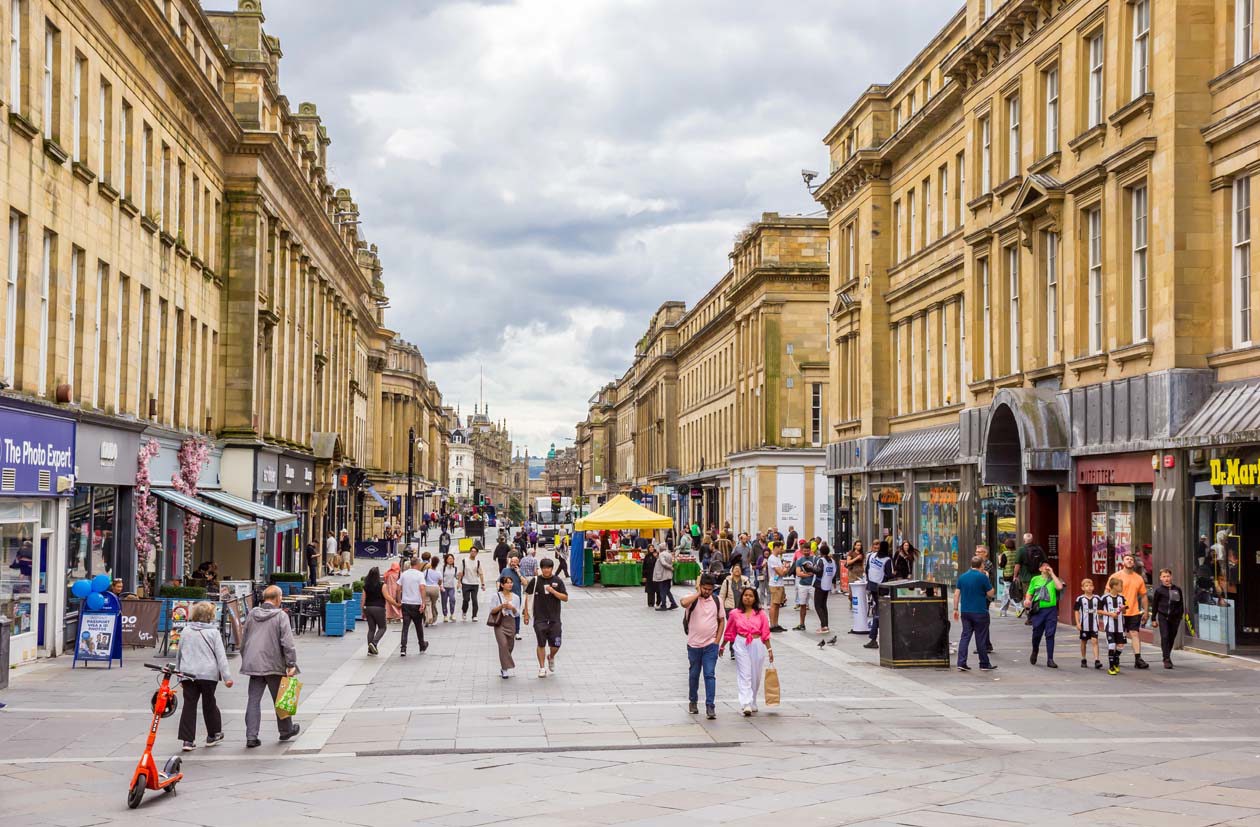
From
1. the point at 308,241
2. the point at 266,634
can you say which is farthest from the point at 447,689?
the point at 308,241

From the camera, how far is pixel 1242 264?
73.7 feet

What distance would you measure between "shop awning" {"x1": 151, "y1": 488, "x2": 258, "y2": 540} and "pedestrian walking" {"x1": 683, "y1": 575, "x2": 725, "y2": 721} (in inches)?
570

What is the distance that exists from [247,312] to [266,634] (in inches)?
961

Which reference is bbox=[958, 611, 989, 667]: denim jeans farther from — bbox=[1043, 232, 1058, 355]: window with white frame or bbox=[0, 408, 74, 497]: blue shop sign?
bbox=[0, 408, 74, 497]: blue shop sign

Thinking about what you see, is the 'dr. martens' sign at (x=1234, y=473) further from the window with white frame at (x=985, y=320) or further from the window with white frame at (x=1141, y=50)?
the window with white frame at (x=985, y=320)

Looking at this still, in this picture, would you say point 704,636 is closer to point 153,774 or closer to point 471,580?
point 153,774

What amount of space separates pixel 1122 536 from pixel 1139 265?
495 cm

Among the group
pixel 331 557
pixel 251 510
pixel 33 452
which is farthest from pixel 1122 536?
pixel 331 557

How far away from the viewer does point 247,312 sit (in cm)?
3738

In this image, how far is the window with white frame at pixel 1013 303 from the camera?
103 ft

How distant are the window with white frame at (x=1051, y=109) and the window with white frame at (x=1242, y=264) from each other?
21.4ft

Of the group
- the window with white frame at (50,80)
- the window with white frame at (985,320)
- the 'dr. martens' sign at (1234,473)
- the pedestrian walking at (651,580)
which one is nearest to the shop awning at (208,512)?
the window with white frame at (50,80)

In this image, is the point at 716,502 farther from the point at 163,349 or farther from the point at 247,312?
the point at 163,349

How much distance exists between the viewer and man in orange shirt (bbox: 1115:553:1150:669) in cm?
2019
